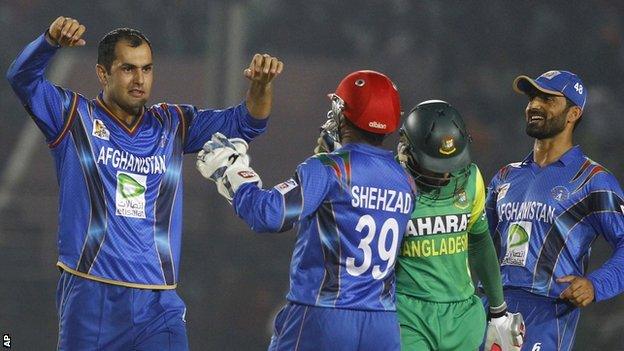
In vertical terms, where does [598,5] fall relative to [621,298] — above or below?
above

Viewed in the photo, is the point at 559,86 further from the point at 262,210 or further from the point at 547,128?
the point at 262,210

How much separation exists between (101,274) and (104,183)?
300mm

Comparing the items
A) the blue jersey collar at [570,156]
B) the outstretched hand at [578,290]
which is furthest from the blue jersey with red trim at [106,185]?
the blue jersey collar at [570,156]

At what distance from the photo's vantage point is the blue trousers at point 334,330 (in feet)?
10.1

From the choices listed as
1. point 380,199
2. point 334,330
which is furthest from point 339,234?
point 334,330

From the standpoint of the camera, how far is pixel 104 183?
3418 mm

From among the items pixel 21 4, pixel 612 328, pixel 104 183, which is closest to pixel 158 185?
pixel 104 183

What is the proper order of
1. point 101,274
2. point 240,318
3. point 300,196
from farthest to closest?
point 240,318, point 101,274, point 300,196

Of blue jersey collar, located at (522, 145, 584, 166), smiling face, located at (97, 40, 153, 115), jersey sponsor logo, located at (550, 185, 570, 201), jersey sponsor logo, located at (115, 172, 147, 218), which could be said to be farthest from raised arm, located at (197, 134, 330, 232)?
blue jersey collar, located at (522, 145, 584, 166)

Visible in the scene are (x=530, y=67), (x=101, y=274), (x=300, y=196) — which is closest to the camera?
(x=300, y=196)

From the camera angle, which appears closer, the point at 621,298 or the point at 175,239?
the point at 175,239

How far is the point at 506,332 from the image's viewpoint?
12.5ft

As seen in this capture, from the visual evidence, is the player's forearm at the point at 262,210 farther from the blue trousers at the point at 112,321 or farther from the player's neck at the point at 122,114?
the player's neck at the point at 122,114

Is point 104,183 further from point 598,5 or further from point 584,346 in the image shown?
point 598,5
